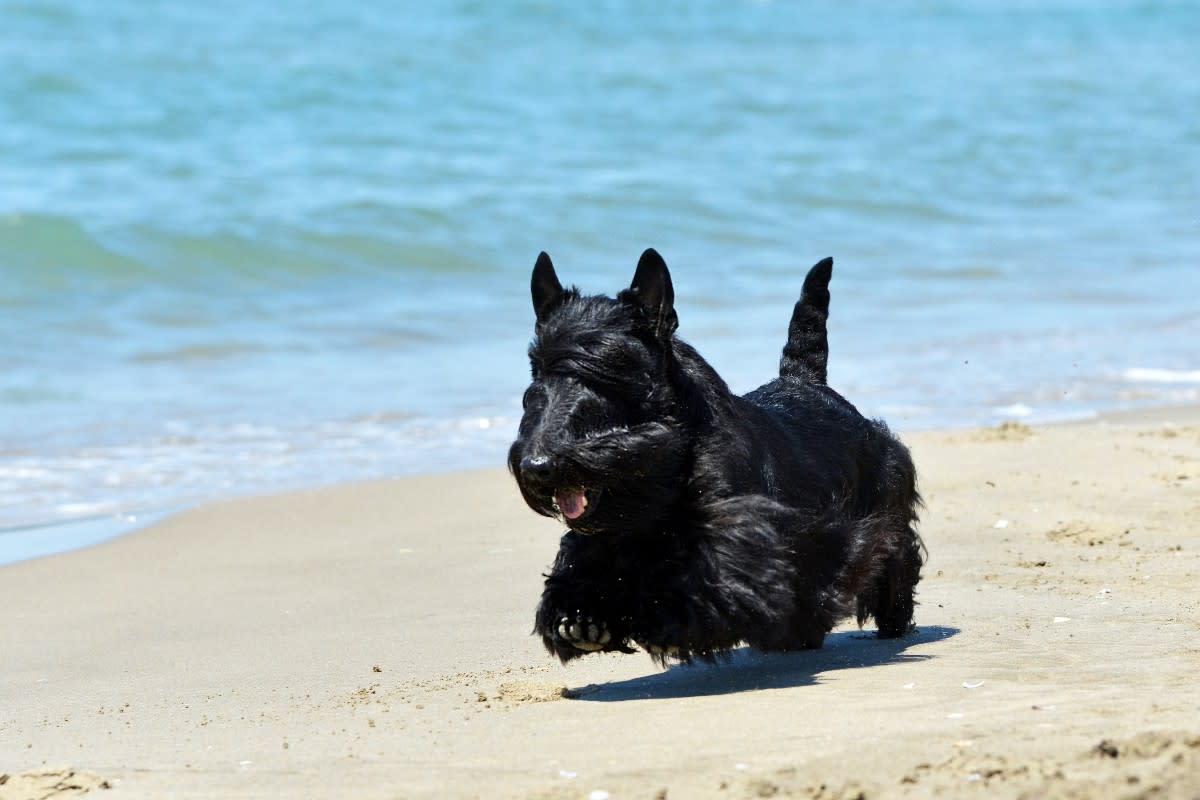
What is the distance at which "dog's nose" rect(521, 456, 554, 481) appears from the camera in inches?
168

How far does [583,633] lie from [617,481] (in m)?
0.47

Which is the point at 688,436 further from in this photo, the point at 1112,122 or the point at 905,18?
the point at 905,18

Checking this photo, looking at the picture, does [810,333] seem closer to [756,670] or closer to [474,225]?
[756,670]

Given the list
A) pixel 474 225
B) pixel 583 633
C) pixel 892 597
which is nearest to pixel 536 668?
pixel 583 633

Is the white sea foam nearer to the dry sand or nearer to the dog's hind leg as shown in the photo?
the dry sand

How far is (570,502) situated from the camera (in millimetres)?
4410

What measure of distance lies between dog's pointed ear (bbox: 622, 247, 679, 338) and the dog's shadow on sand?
1.02m

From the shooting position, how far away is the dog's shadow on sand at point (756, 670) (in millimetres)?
4648

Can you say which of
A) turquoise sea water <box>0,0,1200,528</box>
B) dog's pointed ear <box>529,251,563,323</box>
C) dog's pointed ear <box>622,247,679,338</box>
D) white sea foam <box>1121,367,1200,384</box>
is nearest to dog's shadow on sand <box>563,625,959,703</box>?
dog's pointed ear <box>622,247,679,338</box>

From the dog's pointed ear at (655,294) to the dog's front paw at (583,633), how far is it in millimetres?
852

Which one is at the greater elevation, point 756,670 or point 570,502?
point 570,502

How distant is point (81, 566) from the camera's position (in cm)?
708

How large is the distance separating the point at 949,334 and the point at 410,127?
13.3 m

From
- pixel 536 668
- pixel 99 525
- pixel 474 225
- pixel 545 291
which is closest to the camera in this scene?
pixel 545 291
